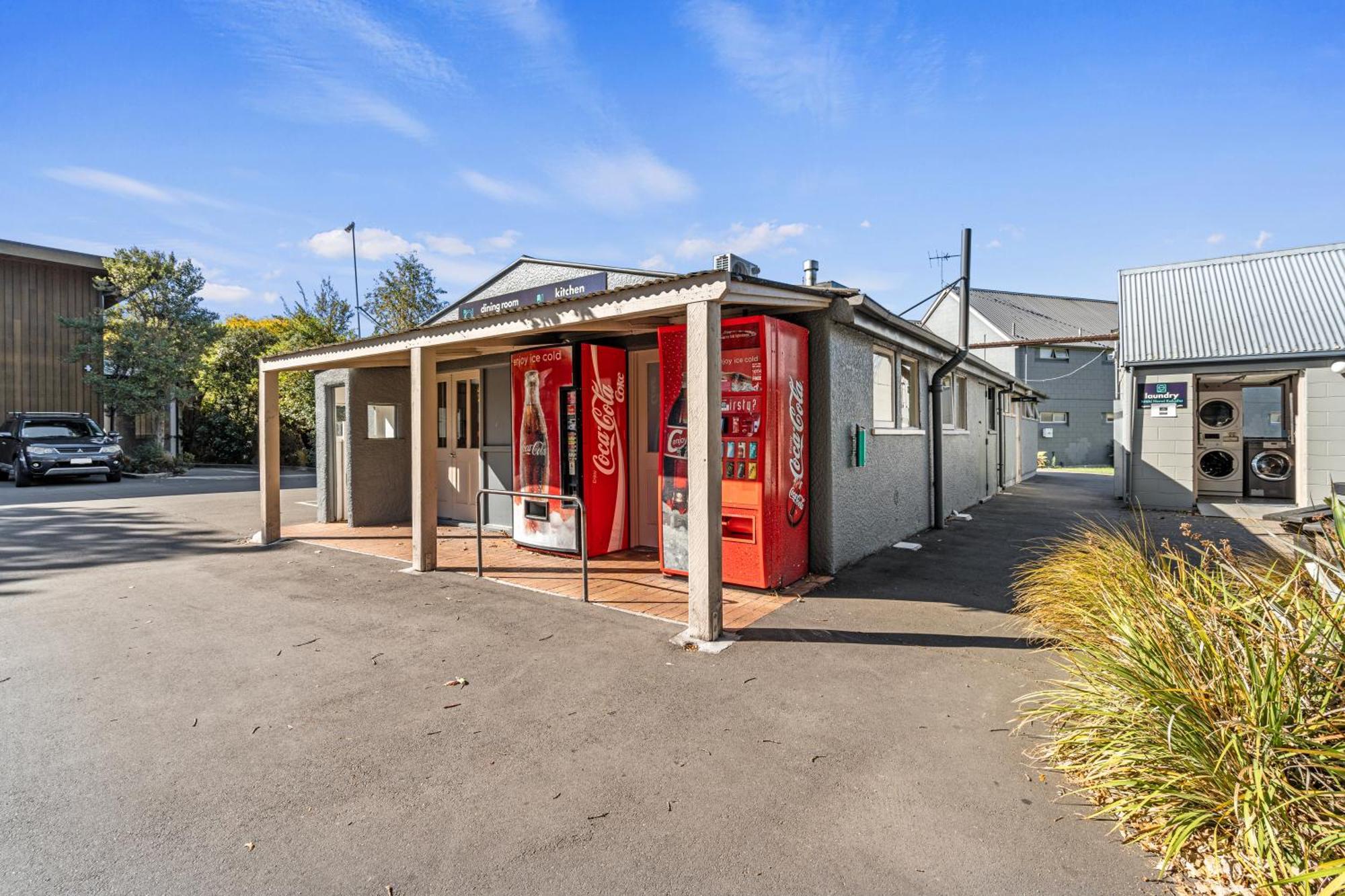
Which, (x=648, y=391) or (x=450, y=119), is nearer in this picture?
(x=648, y=391)

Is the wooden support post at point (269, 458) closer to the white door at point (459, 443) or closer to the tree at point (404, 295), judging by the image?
the white door at point (459, 443)

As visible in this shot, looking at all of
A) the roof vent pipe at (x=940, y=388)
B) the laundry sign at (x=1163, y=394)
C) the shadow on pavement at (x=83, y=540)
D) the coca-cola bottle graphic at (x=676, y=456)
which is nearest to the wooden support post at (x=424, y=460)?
the coca-cola bottle graphic at (x=676, y=456)

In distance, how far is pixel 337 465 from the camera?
9.06m

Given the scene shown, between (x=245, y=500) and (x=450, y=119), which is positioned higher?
(x=450, y=119)

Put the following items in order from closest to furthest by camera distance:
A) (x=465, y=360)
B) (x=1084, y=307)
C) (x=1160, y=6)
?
1. (x=1160, y=6)
2. (x=465, y=360)
3. (x=1084, y=307)

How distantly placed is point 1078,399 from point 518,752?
2887 centimetres

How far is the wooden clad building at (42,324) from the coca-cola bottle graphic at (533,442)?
20.8m

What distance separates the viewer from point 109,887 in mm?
1795

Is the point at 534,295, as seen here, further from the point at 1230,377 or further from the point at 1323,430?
the point at 1323,430

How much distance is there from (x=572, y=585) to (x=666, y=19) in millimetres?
6269

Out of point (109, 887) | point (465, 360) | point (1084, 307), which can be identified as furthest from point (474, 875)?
point (1084, 307)

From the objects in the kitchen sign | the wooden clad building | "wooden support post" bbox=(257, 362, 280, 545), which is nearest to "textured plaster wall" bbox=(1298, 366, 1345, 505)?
the kitchen sign

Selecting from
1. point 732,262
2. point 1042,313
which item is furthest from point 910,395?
point 1042,313

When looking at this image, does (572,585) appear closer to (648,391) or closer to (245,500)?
(648,391)
